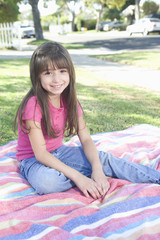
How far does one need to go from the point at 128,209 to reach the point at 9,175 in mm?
1098

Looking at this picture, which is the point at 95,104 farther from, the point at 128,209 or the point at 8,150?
the point at 128,209

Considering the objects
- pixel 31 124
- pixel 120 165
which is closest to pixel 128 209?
pixel 120 165

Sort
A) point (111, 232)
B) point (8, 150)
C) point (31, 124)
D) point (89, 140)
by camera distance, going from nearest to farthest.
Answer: point (111, 232) → point (31, 124) → point (89, 140) → point (8, 150)

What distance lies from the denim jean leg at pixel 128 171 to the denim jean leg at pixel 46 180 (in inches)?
13.4

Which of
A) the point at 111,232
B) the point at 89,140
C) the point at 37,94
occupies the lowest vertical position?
the point at 111,232

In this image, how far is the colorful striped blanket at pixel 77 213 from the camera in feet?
5.58

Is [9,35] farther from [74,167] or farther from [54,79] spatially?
[74,167]

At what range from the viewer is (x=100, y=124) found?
3990mm

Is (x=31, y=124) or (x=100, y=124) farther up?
(x=31, y=124)

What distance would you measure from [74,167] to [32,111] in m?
0.59

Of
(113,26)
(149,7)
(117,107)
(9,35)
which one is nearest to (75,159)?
(117,107)

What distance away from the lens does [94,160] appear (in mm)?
2311

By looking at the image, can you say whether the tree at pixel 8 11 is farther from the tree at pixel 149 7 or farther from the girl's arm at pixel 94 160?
the tree at pixel 149 7

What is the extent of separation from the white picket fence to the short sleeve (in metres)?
Answer: 12.5
